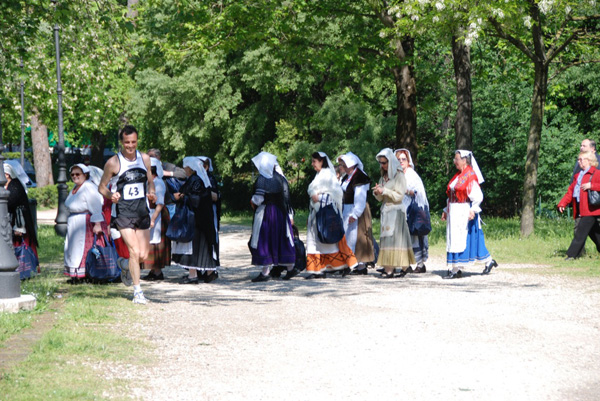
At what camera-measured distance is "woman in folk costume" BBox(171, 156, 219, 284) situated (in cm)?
1281

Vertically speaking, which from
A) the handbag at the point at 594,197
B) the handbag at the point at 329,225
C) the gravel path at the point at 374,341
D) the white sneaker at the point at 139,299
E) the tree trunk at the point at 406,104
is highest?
the tree trunk at the point at 406,104

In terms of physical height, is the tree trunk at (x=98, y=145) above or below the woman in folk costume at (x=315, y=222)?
above

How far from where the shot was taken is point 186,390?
6090 millimetres

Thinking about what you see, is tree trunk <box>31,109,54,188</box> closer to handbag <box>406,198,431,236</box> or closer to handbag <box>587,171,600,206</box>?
handbag <box>406,198,431,236</box>

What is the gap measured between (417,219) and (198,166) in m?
3.48

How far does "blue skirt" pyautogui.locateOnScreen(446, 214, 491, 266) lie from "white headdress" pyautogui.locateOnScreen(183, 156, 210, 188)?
366 centimetres

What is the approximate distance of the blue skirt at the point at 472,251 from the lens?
13047mm

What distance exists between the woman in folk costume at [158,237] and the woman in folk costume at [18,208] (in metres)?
1.71

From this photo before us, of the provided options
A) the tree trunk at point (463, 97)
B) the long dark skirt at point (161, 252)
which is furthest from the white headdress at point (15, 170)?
the tree trunk at point (463, 97)

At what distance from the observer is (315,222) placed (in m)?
13.4

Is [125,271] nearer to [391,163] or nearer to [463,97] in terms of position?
[391,163]

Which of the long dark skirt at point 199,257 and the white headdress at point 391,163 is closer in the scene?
the long dark skirt at point 199,257

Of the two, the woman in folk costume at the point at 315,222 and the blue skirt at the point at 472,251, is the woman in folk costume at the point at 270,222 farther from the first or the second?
the blue skirt at the point at 472,251

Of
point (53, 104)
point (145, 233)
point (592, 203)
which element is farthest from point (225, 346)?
point (53, 104)
